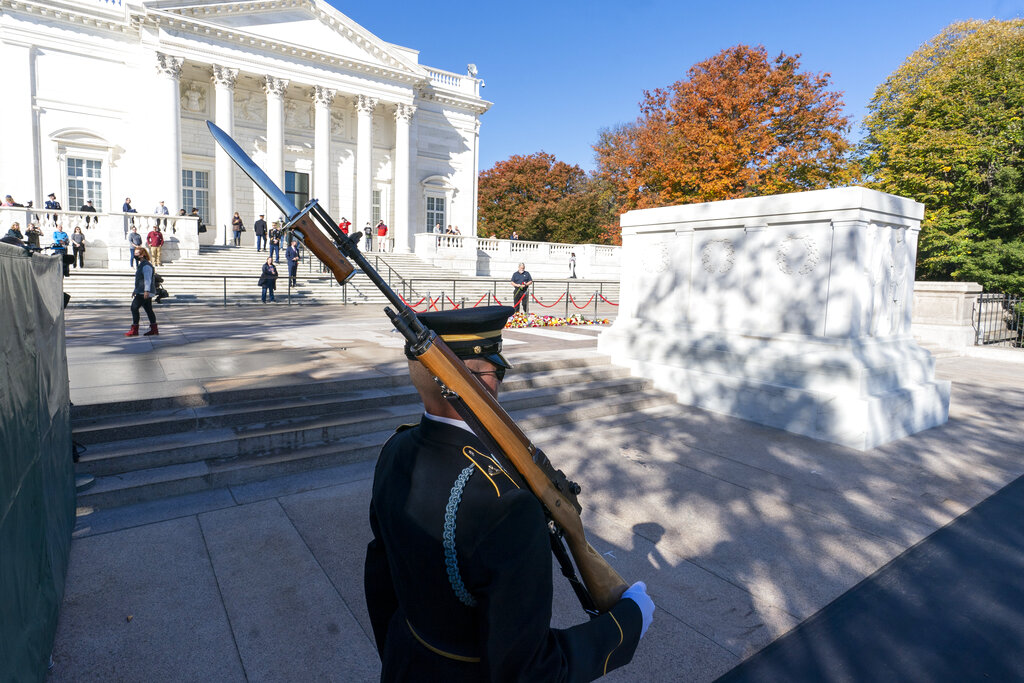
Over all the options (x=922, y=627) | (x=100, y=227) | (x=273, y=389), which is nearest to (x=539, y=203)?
(x=100, y=227)

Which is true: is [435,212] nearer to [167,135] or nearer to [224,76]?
[224,76]

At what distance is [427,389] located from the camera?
1.49 meters

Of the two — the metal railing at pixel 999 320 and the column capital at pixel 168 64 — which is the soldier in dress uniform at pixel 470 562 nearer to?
the metal railing at pixel 999 320

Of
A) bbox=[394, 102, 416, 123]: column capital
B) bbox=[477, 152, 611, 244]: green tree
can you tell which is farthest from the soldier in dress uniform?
bbox=[477, 152, 611, 244]: green tree

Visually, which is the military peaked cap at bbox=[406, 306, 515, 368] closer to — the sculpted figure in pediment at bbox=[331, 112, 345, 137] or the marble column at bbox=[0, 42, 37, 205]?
the marble column at bbox=[0, 42, 37, 205]

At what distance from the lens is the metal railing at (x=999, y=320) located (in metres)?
15.9

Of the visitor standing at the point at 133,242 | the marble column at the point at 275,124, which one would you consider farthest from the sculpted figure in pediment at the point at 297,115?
the visitor standing at the point at 133,242

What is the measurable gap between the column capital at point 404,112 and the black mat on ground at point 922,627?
35.9 meters

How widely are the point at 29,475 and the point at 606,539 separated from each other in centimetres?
338

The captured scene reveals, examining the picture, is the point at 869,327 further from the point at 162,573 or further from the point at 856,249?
the point at 162,573

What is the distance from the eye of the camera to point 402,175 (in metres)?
35.6

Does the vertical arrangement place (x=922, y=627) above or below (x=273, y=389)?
below

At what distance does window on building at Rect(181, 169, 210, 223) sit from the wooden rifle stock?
34.3 metres

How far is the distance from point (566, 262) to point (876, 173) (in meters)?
16.9
